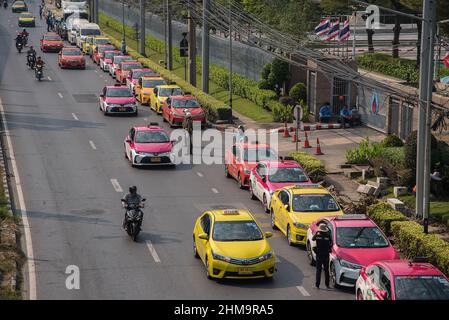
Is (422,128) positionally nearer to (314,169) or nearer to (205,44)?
(314,169)

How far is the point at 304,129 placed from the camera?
155ft

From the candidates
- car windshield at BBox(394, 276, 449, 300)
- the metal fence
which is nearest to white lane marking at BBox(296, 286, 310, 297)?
car windshield at BBox(394, 276, 449, 300)

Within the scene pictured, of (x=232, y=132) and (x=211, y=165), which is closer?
(x=211, y=165)

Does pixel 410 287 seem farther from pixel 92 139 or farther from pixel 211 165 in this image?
pixel 92 139

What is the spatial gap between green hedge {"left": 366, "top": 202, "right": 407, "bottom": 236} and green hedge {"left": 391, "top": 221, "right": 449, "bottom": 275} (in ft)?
1.89

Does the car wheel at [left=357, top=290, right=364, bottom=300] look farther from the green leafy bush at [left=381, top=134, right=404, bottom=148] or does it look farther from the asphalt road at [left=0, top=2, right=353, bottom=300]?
the green leafy bush at [left=381, top=134, right=404, bottom=148]

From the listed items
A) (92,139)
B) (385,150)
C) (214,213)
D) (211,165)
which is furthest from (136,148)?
(214,213)

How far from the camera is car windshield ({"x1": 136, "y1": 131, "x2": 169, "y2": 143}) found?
39.0m

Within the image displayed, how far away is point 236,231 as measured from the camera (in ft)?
82.7

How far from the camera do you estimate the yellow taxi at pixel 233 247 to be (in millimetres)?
23906

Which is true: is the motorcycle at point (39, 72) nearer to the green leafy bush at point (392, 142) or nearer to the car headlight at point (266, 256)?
the green leafy bush at point (392, 142)

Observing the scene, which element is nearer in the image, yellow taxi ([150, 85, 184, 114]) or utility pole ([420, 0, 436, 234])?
utility pole ([420, 0, 436, 234])

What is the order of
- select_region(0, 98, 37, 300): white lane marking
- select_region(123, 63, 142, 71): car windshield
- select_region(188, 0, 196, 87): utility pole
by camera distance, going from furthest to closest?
select_region(123, 63, 142, 71): car windshield, select_region(188, 0, 196, 87): utility pole, select_region(0, 98, 37, 300): white lane marking

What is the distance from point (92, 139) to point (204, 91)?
12.8 m
